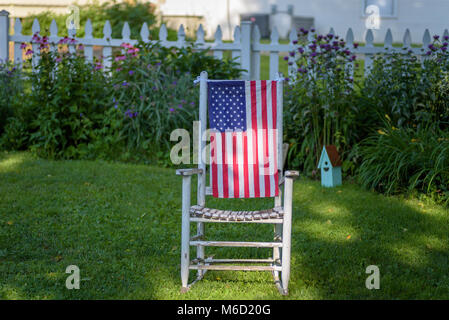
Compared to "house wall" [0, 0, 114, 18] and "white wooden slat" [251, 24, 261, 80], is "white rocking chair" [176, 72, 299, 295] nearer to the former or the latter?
"white wooden slat" [251, 24, 261, 80]

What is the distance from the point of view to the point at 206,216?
3.28 m

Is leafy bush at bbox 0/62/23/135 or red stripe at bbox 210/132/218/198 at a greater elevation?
leafy bush at bbox 0/62/23/135

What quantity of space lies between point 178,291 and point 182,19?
507 inches

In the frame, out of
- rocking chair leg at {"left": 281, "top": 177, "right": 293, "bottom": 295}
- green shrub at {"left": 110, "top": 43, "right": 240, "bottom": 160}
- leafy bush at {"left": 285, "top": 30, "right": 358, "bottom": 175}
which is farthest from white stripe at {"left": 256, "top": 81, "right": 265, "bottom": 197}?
green shrub at {"left": 110, "top": 43, "right": 240, "bottom": 160}

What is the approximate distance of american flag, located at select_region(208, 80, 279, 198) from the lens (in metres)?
3.59

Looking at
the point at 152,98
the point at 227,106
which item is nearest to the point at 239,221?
the point at 227,106

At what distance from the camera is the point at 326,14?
16281 millimetres

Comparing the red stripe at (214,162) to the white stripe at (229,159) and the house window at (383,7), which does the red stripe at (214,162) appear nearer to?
the white stripe at (229,159)

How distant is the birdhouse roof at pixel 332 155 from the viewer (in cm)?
544

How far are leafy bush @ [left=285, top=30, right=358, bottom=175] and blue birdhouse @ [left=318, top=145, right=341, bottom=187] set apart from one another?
331 mm

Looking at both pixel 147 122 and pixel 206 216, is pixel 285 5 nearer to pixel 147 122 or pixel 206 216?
pixel 147 122

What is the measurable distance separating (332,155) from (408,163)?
73 centimetres

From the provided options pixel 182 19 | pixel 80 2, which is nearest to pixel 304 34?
pixel 80 2

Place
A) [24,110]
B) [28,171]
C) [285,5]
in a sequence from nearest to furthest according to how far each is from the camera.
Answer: [28,171], [24,110], [285,5]
